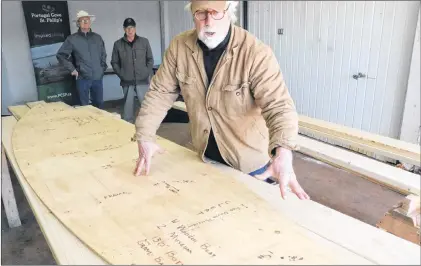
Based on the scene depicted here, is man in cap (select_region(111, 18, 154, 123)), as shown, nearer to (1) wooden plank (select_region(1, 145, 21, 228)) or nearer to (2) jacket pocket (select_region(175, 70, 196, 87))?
(1) wooden plank (select_region(1, 145, 21, 228))

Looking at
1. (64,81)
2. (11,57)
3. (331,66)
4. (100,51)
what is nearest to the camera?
(331,66)

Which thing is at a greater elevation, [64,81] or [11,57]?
[11,57]

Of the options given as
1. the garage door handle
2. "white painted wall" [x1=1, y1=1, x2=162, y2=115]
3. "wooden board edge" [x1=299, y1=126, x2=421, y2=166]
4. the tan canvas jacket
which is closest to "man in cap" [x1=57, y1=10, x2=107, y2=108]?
"white painted wall" [x1=1, y1=1, x2=162, y2=115]

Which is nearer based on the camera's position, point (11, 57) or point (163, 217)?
point (163, 217)

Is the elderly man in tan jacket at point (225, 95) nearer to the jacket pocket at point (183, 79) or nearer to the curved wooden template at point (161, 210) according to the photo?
the jacket pocket at point (183, 79)

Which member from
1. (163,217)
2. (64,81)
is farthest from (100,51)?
(163,217)

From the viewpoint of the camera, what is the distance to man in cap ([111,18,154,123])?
5035mm

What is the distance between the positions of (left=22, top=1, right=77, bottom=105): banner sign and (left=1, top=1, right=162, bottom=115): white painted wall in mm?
114

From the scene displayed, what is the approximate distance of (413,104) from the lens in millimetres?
3514

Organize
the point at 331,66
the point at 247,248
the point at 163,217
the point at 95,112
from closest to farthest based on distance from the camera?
the point at 247,248
the point at 163,217
the point at 95,112
the point at 331,66

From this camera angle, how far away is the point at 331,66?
167 inches

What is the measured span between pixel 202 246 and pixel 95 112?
221cm

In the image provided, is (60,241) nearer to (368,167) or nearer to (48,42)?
(368,167)

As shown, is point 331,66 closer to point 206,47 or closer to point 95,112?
point 95,112
